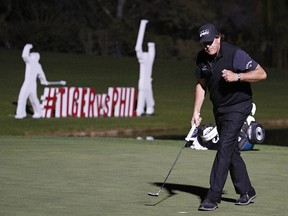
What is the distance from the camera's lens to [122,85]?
40875mm

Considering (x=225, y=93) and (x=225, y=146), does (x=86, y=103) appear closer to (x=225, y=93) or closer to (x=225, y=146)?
(x=225, y=93)

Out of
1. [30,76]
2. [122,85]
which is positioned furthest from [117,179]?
[122,85]

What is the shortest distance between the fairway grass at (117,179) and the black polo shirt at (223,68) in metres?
1.12

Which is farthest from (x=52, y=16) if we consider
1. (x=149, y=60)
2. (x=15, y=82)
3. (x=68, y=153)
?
(x=68, y=153)

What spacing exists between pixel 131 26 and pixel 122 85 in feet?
55.4

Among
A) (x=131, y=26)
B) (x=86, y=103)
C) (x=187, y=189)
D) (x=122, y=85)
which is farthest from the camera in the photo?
(x=131, y=26)

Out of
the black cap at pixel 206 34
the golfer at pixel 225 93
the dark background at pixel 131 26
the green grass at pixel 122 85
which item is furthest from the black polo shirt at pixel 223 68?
the dark background at pixel 131 26

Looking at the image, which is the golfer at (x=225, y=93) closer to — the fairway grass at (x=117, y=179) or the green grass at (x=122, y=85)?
the fairway grass at (x=117, y=179)

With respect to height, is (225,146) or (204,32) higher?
(204,32)

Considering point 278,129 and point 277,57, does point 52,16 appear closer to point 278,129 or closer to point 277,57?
point 277,57

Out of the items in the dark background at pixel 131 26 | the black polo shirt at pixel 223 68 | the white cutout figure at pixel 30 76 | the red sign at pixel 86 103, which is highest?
the black polo shirt at pixel 223 68

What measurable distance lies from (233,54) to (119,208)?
Answer: 1.91 metres

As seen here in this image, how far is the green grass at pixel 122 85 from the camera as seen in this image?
30.2 meters

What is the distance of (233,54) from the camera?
12.6m
